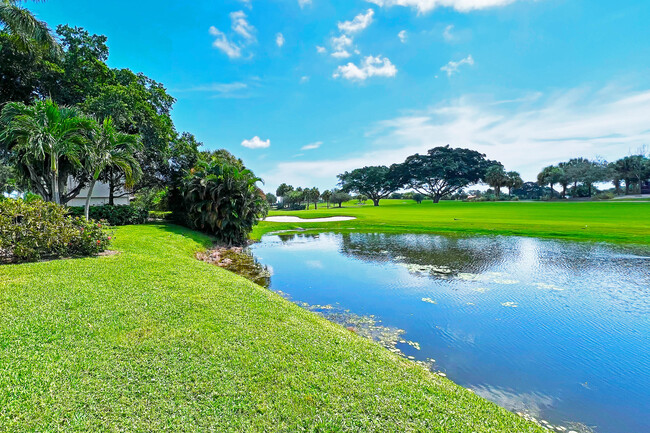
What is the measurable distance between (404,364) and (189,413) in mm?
2829

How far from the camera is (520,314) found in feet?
20.7

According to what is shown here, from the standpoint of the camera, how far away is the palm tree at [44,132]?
30.0ft

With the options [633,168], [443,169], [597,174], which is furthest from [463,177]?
[633,168]

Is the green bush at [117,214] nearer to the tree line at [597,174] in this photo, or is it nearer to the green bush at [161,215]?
the green bush at [161,215]

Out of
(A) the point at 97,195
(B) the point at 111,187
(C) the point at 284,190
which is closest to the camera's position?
(B) the point at 111,187

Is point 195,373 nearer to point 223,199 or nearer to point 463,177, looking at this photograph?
point 223,199

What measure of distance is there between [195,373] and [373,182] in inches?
2691

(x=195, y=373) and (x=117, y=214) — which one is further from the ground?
(x=117, y=214)

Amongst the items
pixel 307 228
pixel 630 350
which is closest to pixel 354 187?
pixel 307 228

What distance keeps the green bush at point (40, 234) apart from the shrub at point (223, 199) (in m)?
6.79

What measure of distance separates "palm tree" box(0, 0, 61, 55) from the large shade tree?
2473 inches

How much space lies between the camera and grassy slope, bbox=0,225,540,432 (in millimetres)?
2539

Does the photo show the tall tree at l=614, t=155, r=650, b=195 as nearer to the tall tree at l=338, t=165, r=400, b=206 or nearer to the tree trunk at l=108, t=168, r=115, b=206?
the tall tree at l=338, t=165, r=400, b=206

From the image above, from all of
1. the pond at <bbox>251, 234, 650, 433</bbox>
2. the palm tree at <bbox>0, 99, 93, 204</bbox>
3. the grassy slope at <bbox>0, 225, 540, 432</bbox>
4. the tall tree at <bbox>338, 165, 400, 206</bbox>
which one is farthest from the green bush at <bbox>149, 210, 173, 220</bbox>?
the tall tree at <bbox>338, 165, 400, 206</bbox>
